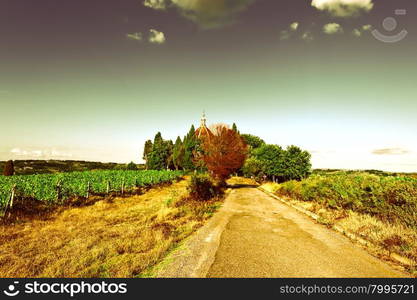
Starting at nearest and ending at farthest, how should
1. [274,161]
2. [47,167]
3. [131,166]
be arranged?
[274,161] → [131,166] → [47,167]

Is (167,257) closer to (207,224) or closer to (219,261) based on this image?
(219,261)

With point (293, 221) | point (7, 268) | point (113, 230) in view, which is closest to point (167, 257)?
point (7, 268)

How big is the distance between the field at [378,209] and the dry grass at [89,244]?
20.0 ft

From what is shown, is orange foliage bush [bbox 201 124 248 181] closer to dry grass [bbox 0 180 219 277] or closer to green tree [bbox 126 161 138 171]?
dry grass [bbox 0 180 219 277]

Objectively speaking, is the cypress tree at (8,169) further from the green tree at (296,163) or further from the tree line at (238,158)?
the green tree at (296,163)

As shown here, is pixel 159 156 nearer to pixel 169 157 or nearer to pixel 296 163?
pixel 169 157

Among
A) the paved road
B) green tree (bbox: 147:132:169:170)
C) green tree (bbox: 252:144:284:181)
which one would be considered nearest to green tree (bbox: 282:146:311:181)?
green tree (bbox: 252:144:284:181)

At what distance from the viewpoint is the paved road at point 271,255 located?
500 centimetres

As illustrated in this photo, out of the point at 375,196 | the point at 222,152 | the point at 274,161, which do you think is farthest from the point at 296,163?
the point at 375,196

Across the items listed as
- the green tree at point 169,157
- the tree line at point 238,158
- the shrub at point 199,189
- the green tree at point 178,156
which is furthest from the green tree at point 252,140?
the shrub at point 199,189

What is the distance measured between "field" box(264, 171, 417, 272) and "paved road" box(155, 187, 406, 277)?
2.96ft

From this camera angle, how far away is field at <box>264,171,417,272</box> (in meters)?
7.09

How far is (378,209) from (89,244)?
1116cm

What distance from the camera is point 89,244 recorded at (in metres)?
7.48
